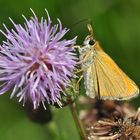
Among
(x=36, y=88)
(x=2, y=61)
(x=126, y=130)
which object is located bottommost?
(x=126, y=130)


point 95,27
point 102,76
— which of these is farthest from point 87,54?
point 95,27

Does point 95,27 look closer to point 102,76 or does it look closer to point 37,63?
point 102,76

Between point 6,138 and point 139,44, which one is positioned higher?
point 139,44

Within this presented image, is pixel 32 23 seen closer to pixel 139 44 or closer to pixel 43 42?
pixel 43 42

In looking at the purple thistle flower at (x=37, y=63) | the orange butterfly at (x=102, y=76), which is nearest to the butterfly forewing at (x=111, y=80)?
the orange butterfly at (x=102, y=76)

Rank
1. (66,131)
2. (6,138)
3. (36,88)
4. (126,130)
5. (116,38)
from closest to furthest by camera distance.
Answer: (36,88) < (126,130) < (66,131) < (6,138) < (116,38)

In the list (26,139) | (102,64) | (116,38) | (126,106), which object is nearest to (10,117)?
(26,139)

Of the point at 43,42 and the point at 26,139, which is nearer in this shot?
the point at 43,42

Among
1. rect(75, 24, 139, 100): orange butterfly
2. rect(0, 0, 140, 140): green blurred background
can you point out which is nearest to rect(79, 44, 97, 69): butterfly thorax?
rect(75, 24, 139, 100): orange butterfly
